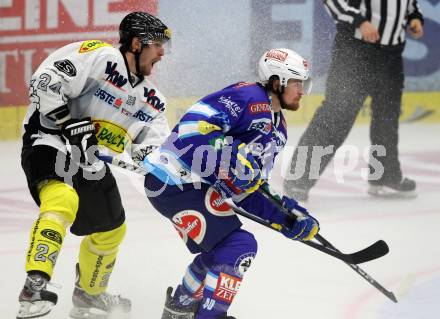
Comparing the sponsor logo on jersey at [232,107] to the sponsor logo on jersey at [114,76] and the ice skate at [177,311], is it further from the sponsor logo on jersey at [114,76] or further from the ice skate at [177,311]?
the ice skate at [177,311]

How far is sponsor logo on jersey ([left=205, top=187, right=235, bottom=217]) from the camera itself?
351 cm

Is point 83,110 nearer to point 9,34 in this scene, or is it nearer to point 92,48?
point 92,48

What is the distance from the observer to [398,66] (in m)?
6.05

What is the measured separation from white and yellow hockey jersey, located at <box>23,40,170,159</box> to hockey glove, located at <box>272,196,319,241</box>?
540mm

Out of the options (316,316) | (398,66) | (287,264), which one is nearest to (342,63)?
(398,66)

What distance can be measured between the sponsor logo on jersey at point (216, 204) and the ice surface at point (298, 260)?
595 millimetres

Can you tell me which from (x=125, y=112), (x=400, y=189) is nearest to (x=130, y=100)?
(x=125, y=112)

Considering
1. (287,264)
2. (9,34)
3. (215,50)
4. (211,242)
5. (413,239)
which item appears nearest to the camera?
(211,242)

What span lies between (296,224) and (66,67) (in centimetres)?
98

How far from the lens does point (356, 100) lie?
5.92 meters

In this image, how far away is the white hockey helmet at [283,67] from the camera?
3.59m

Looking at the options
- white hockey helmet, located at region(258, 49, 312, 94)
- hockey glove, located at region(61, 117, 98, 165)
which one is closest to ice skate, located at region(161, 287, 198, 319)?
hockey glove, located at region(61, 117, 98, 165)

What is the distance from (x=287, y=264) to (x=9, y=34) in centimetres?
326

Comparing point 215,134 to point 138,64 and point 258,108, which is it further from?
point 138,64
